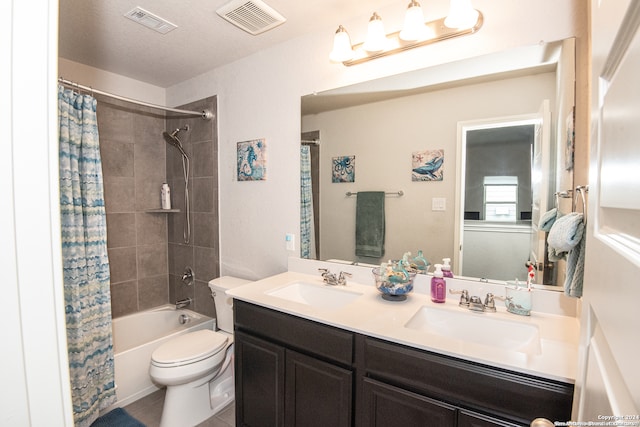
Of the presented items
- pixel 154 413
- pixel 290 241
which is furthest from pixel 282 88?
pixel 154 413

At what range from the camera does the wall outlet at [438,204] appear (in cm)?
152

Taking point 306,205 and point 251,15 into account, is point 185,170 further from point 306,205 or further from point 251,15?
point 251,15

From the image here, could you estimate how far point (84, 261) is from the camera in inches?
71.0

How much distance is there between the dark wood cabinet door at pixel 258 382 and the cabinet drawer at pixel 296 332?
62mm

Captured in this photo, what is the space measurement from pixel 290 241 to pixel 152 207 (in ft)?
5.35

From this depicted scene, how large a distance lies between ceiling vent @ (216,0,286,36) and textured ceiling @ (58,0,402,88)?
4 centimetres

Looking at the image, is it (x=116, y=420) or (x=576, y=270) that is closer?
(x=576, y=270)

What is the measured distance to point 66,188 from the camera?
1.73m

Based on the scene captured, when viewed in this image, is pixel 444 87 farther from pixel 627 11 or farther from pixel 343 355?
pixel 343 355

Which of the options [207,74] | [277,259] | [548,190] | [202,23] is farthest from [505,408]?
[207,74]

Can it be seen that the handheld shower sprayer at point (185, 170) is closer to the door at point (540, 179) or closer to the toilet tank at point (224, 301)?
the toilet tank at point (224, 301)

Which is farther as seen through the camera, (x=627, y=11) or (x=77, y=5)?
(x=77, y=5)

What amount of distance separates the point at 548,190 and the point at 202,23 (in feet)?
6.90

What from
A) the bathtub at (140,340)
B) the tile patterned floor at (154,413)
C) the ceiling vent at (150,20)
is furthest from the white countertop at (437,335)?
the ceiling vent at (150,20)
